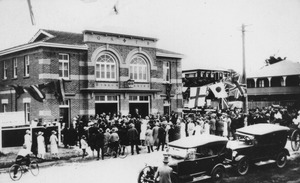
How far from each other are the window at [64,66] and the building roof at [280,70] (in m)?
11.8

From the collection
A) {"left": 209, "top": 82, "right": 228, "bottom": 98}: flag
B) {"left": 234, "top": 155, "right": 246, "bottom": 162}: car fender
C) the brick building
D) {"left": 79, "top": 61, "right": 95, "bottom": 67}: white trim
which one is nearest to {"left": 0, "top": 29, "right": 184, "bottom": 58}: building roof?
the brick building

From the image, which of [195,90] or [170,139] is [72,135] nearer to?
[170,139]

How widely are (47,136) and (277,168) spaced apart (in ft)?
32.0

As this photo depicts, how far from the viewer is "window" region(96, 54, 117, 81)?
20.4 meters

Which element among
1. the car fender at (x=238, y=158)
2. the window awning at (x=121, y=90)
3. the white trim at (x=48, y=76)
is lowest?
the car fender at (x=238, y=158)

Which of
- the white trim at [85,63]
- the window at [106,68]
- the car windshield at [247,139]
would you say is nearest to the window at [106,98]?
the window at [106,68]

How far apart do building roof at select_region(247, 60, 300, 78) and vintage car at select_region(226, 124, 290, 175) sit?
165 inches

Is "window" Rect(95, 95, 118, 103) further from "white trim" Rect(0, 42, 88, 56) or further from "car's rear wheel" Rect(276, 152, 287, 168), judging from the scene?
"car's rear wheel" Rect(276, 152, 287, 168)

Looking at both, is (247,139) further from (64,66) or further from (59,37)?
(59,37)

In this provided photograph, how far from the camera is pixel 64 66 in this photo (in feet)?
63.3

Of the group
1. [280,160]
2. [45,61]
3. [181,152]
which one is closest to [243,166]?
[280,160]

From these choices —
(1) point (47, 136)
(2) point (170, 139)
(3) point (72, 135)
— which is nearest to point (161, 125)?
(2) point (170, 139)

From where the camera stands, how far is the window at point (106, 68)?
20359 mm

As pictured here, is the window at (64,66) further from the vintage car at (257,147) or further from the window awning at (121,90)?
the vintage car at (257,147)
